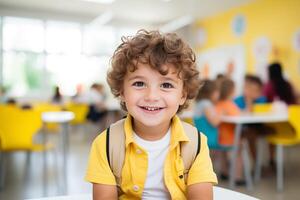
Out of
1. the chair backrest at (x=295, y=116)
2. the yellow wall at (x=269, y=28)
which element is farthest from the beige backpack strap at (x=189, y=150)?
the yellow wall at (x=269, y=28)

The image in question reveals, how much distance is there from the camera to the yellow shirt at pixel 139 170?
2.81ft

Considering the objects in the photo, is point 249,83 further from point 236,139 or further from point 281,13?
point 281,13

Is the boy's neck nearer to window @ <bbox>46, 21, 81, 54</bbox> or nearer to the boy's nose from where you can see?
the boy's nose

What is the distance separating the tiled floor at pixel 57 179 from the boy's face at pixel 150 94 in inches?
90.0

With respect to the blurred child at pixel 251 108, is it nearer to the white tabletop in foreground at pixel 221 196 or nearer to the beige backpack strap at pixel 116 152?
the white tabletop in foreground at pixel 221 196

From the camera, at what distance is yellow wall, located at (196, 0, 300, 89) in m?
7.26

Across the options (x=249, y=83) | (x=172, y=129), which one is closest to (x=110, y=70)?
(x=172, y=129)

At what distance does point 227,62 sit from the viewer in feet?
30.4

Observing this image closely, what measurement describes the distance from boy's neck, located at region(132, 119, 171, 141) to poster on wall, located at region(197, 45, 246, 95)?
291 inches

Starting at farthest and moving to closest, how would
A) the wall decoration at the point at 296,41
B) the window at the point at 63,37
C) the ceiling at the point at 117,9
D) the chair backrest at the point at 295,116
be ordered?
the window at the point at 63,37, the ceiling at the point at 117,9, the wall decoration at the point at 296,41, the chair backrest at the point at 295,116

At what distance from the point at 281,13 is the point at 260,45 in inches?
34.8

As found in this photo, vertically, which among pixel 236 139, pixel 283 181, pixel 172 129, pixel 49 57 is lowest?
pixel 283 181

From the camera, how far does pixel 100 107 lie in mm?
6500

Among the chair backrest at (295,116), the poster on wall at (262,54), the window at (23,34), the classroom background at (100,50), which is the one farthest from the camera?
the window at (23,34)
